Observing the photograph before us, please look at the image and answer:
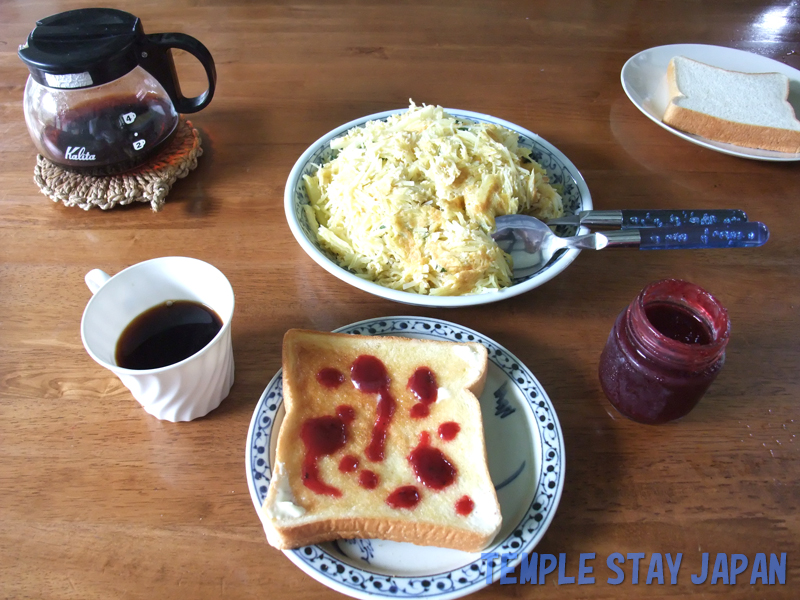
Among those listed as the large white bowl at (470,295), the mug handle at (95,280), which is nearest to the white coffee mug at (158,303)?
the mug handle at (95,280)

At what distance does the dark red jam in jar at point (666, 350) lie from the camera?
42.1 inches

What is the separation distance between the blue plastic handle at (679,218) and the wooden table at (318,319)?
0.21 meters

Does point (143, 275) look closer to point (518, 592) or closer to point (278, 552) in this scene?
point (278, 552)

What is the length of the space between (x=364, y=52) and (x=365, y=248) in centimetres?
136

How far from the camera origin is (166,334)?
117 centimetres

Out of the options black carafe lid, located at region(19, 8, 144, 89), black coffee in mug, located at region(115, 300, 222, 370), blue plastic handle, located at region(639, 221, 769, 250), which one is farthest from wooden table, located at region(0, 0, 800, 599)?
black carafe lid, located at region(19, 8, 144, 89)

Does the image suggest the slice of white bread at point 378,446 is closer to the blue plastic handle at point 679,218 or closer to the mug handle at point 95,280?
the mug handle at point 95,280

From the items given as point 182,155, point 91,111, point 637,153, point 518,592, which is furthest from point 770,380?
point 91,111

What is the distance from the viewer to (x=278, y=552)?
1022 millimetres

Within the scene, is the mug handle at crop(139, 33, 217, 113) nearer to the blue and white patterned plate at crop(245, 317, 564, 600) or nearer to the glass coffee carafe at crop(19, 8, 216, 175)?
the glass coffee carafe at crop(19, 8, 216, 175)

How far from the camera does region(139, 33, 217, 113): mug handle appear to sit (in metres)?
1.56

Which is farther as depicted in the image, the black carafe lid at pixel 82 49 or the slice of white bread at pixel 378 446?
the black carafe lid at pixel 82 49

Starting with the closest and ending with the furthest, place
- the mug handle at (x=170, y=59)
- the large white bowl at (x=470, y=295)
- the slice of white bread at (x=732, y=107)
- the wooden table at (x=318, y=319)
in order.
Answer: the wooden table at (x=318, y=319)
the large white bowl at (x=470, y=295)
the mug handle at (x=170, y=59)
the slice of white bread at (x=732, y=107)

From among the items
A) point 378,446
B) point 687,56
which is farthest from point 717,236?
point 687,56
